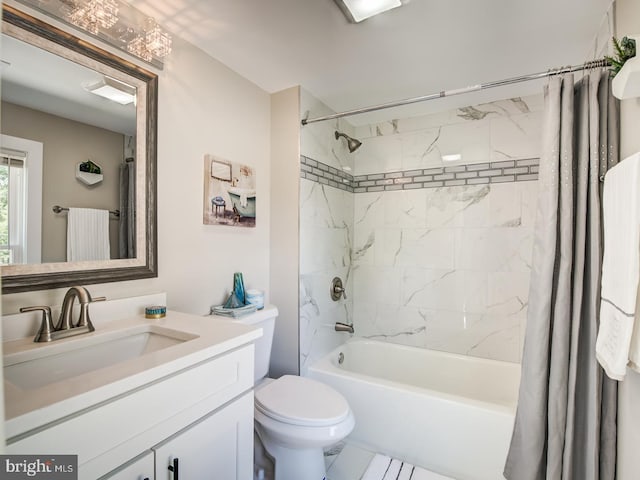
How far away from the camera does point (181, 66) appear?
5.42 ft

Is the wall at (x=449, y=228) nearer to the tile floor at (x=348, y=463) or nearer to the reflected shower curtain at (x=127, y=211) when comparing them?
the tile floor at (x=348, y=463)

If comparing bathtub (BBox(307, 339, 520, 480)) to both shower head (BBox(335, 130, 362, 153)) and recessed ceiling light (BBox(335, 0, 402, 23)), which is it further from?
recessed ceiling light (BBox(335, 0, 402, 23))

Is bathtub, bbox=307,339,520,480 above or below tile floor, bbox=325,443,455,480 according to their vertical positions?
above

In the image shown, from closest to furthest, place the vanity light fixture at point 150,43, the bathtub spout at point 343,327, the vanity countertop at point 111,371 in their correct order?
the vanity countertop at point 111,371, the vanity light fixture at point 150,43, the bathtub spout at point 343,327

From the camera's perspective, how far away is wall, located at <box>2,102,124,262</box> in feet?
3.74

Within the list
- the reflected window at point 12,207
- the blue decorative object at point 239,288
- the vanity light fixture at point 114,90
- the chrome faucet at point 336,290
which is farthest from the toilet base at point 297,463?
the vanity light fixture at point 114,90

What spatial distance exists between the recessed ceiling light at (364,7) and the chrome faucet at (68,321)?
157cm

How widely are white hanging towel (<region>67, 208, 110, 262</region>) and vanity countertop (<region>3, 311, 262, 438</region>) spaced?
28cm

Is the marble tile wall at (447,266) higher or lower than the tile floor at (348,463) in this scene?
higher

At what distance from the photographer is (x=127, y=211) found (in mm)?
1414

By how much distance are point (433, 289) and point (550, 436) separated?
1.31m

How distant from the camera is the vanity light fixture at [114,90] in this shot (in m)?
1.33

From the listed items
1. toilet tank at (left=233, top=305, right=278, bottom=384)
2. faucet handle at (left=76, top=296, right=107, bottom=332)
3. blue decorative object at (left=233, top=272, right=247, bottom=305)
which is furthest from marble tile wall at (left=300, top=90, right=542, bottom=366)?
faucet handle at (left=76, top=296, right=107, bottom=332)

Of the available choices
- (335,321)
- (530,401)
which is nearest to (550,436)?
(530,401)
